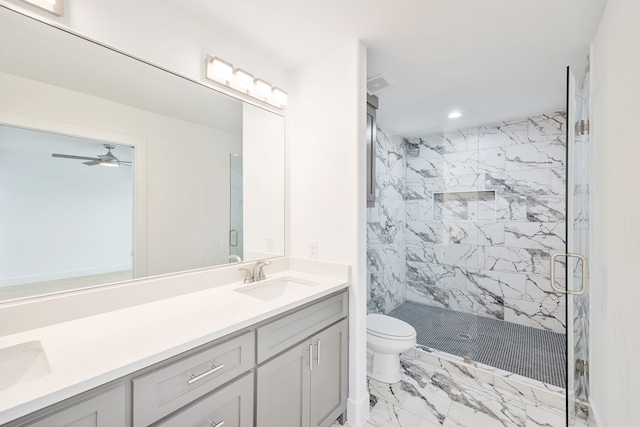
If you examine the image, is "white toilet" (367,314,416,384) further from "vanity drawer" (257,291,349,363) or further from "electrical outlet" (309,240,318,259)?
"electrical outlet" (309,240,318,259)

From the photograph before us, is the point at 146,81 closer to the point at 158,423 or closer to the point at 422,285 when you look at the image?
the point at 158,423

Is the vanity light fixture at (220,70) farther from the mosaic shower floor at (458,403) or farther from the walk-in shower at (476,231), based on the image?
the mosaic shower floor at (458,403)

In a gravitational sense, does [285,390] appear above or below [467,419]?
above

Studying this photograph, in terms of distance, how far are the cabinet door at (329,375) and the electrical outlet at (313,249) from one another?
48 centimetres

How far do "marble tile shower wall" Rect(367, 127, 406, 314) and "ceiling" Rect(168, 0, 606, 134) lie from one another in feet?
3.25

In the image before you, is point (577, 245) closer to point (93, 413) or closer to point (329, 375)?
point (329, 375)

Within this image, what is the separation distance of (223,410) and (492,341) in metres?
2.71

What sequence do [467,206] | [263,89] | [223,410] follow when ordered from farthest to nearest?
[467,206] → [263,89] → [223,410]

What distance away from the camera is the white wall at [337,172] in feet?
5.36

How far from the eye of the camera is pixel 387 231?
316cm

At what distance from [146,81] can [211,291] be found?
3.80ft

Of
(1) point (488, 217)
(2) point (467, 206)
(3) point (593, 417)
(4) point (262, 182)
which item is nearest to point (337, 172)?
(4) point (262, 182)

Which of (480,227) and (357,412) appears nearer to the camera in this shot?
(357,412)

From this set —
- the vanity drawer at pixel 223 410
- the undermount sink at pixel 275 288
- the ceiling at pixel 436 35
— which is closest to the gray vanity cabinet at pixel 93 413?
the vanity drawer at pixel 223 410
